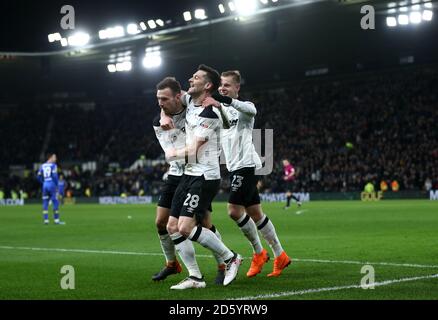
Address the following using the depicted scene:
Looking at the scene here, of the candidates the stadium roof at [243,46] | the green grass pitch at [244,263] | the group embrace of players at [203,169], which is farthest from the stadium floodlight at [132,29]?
the group embrace of players at [203,169]

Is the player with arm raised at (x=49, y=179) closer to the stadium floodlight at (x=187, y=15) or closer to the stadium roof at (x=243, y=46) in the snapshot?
the stadium roof at (x=243, y=46)

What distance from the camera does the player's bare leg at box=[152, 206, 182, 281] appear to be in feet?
28.3

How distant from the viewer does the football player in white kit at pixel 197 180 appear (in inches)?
306

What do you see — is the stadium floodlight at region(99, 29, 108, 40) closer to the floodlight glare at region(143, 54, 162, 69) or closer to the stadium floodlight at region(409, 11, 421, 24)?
the floodlight glare at region(143, 54, 162, 69)

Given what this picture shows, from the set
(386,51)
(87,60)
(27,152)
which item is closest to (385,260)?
(386,51)

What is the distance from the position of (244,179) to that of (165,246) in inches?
54.3

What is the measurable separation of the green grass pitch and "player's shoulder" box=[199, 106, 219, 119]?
198 cm

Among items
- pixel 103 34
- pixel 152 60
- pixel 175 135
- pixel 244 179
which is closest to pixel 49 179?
pixel 244 179

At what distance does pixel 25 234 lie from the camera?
1811cm

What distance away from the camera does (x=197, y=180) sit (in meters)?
7.91

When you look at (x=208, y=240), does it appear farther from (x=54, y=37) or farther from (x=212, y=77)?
(x=54, y=37)

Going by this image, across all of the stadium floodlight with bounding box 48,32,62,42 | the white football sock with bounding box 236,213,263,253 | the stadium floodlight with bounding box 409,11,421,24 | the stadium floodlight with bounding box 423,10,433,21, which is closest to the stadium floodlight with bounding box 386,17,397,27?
the stadium floodlight with bounding box 409,11,421,24

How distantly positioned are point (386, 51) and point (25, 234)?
109 feet
